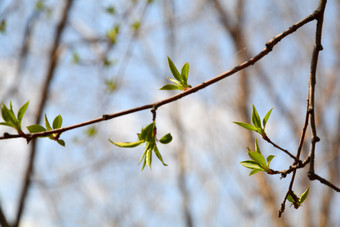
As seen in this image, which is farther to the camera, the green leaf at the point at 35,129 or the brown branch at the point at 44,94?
the brown branch at the point at 44,94

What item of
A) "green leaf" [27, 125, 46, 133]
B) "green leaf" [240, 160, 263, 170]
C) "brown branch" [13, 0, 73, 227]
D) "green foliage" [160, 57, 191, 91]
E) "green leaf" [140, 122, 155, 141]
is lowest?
"green leaf" [240, 160, 263, 170]

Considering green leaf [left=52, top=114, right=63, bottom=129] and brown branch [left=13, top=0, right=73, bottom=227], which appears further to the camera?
brown branch [left=13, top=0, right=73, bottom=227]

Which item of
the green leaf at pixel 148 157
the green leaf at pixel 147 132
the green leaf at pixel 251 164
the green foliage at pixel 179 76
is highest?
the green foliage at pixel 179 76

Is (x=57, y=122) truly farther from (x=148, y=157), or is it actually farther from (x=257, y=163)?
(x=257, y=163)

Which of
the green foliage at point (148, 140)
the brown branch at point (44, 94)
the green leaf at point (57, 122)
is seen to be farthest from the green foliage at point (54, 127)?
the brown branch at point (44, 94)

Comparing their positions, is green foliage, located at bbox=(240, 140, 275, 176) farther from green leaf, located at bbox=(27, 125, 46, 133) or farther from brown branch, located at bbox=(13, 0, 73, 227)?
brown branch, located at bbox=(13, 0, 73, 227)

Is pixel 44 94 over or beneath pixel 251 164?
over

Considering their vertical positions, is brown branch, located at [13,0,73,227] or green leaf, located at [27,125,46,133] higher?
brown branch, located at [13,0,73,227]

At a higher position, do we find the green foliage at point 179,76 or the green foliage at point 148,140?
the green foliage at point 179,76

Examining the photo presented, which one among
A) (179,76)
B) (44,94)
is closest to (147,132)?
(179,76)

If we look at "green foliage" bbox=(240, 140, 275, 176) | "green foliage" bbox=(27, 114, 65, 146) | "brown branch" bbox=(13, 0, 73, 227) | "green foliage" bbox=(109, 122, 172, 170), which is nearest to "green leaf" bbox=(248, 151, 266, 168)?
"green foliage" bbox=(240, 140, 275, 176)

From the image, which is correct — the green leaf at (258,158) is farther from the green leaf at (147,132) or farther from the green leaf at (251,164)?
the green leaf at (147,132)

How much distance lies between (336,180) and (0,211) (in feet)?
13.9

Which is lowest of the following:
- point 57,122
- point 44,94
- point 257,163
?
point 257,163
